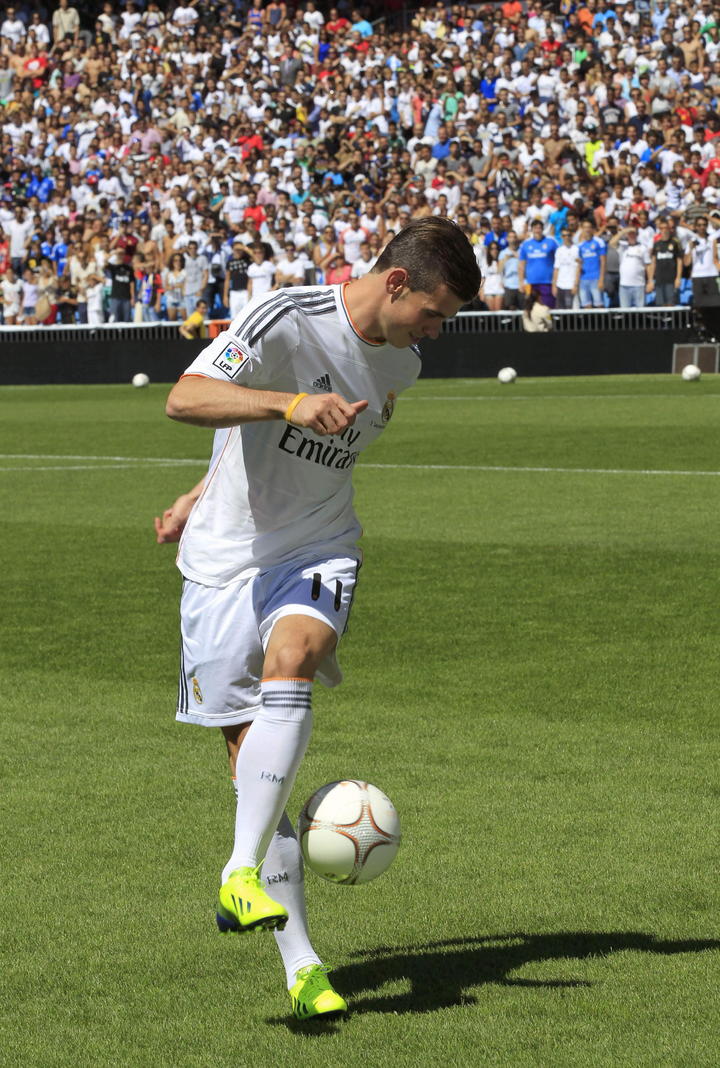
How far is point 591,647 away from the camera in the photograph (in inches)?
336

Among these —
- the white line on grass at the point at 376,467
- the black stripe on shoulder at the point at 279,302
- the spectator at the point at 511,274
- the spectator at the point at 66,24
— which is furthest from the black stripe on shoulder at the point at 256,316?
the spectator at the point at 66,24

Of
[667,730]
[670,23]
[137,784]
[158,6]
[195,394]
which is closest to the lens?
[195,394]

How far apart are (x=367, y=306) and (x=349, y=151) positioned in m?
33.5

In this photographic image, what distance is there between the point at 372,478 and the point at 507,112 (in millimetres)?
20321

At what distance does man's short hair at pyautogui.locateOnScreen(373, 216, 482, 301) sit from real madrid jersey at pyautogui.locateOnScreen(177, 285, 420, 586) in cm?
26

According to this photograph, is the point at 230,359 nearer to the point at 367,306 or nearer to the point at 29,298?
the point at 367,306

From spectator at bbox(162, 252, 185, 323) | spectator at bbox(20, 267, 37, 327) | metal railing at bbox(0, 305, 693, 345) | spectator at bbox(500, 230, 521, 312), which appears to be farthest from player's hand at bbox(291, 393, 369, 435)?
spectator at bbox(20, 267, 37, 327)

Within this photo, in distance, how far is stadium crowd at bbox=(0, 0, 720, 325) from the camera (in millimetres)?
31094

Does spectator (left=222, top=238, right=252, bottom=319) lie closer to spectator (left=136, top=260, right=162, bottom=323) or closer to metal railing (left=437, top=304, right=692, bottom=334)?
spectator (left=136, top=260, right=162, bottom=323)

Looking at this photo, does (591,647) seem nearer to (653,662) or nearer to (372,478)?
(653,662)

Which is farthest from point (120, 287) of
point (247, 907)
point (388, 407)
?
point (247, 907)

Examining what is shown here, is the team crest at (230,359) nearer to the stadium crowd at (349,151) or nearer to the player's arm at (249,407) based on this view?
the player's arm at (249,407)

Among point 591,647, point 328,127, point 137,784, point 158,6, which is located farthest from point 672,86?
point 137,784

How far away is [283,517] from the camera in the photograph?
175 inches
